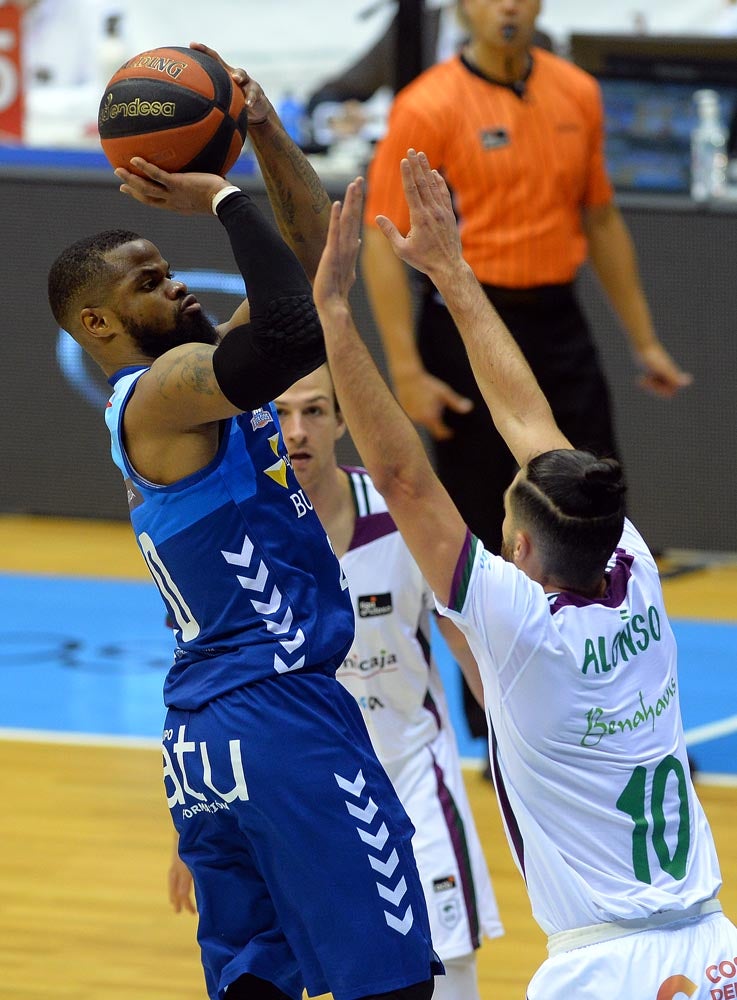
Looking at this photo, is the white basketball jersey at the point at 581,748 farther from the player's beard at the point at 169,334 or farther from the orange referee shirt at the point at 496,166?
the orange referee shirt at the point at 496,166

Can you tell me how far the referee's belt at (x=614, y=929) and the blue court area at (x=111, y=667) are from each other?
3.21 meters

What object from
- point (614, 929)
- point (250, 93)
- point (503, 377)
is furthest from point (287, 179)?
point (614, 929)

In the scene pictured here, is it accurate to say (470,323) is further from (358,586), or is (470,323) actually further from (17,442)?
(17,442)

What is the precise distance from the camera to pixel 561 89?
5.71 m

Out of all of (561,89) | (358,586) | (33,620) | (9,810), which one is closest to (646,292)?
(561,89)

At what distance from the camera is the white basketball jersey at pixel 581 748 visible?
2.67m

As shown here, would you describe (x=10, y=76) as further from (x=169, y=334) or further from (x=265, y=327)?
(x=265, y=327)

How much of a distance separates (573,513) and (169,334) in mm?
818

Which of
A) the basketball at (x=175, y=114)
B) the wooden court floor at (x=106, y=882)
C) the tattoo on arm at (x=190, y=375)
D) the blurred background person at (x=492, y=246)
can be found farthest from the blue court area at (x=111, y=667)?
the tattoo on arm at (x=190, y=375)

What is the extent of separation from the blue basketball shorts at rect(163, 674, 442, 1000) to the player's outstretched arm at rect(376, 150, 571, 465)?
630mm

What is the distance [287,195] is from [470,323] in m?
0.50

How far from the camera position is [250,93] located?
3285mm

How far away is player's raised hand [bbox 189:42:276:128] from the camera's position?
3.25 metres

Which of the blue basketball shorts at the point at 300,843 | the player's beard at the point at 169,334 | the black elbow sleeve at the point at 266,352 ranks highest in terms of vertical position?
the black elbow sleeve at the point at 266,352
